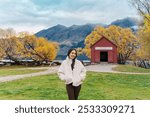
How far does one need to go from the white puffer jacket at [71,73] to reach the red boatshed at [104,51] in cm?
2320

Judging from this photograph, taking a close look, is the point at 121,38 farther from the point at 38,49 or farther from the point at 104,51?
the point at 104,51

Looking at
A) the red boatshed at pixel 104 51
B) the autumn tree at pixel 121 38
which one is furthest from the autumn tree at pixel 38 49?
the autumn tree at pixel 121 38

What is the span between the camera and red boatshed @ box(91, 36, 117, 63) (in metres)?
29.5

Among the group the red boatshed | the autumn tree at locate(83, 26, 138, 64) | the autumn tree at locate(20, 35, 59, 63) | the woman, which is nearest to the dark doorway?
the red boatshed

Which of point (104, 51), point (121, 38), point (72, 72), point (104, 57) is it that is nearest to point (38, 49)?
point (104, 51)

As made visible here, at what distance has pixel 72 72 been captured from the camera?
6113 millimetres

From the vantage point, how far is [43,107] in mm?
5160

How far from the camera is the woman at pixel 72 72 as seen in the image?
239 inches

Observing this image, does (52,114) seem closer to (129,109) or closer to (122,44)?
(129,109)

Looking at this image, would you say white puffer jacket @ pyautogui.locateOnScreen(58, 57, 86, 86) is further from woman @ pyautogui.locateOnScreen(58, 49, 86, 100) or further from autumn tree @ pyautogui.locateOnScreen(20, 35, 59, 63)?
autumn tree @ pyautogui.locateOnScreen(20, 35, 59, 63)

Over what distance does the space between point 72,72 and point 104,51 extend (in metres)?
24.4

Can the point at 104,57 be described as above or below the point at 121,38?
below

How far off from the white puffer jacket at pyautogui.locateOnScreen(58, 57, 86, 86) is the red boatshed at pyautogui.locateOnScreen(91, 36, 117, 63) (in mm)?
23202

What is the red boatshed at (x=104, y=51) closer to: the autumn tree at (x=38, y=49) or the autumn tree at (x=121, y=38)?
the autumn tree at (x=38, y=49)
